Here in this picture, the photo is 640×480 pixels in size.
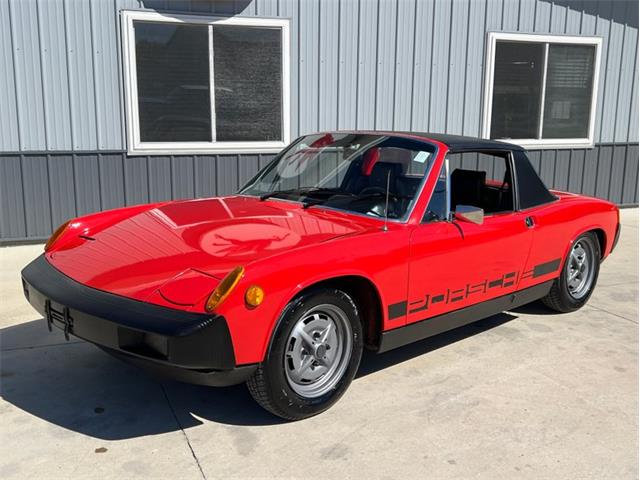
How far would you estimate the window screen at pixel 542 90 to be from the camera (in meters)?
9.87

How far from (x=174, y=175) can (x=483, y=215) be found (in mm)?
5045

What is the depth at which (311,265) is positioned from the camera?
318 cm

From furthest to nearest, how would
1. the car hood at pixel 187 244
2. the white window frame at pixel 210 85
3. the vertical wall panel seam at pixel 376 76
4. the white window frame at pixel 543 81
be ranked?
the white window frame at pixel 543 81 → the vertical wall panel seam at pixel 376 76 → the white window frame at pixel 210 85 → the car hood at pixel 187 244

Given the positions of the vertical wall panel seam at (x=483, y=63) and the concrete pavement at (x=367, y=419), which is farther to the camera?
the vertical wall panel seam at (x=483, y=63)

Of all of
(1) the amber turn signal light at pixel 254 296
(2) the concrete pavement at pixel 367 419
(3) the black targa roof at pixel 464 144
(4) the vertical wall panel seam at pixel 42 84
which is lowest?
(2) the concrete pavement at pixel 367 419

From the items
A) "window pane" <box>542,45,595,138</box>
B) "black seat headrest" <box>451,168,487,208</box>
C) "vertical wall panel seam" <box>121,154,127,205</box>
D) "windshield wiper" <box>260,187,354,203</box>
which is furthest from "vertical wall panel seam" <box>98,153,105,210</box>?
"window pane" <box>542,45,595,138</box>

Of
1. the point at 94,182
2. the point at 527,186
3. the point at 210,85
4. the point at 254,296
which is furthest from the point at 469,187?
the point at 94,182

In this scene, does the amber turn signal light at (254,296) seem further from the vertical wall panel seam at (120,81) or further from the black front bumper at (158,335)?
the vertical wall panel seam at (120,81)

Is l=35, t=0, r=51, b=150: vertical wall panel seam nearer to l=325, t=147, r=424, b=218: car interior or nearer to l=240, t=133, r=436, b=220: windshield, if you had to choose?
l=240, t=133, r=436, b=220: windshield

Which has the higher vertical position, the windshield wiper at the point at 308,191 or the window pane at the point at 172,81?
the window pane at the point at 172,81

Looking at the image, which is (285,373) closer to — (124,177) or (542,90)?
(124,177)

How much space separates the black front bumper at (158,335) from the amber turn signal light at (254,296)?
0.52 ft

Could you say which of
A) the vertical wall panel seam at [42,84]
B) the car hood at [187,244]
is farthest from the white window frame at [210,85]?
the car hood at [187,244]

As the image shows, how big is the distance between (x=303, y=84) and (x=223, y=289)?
6.05 metres
